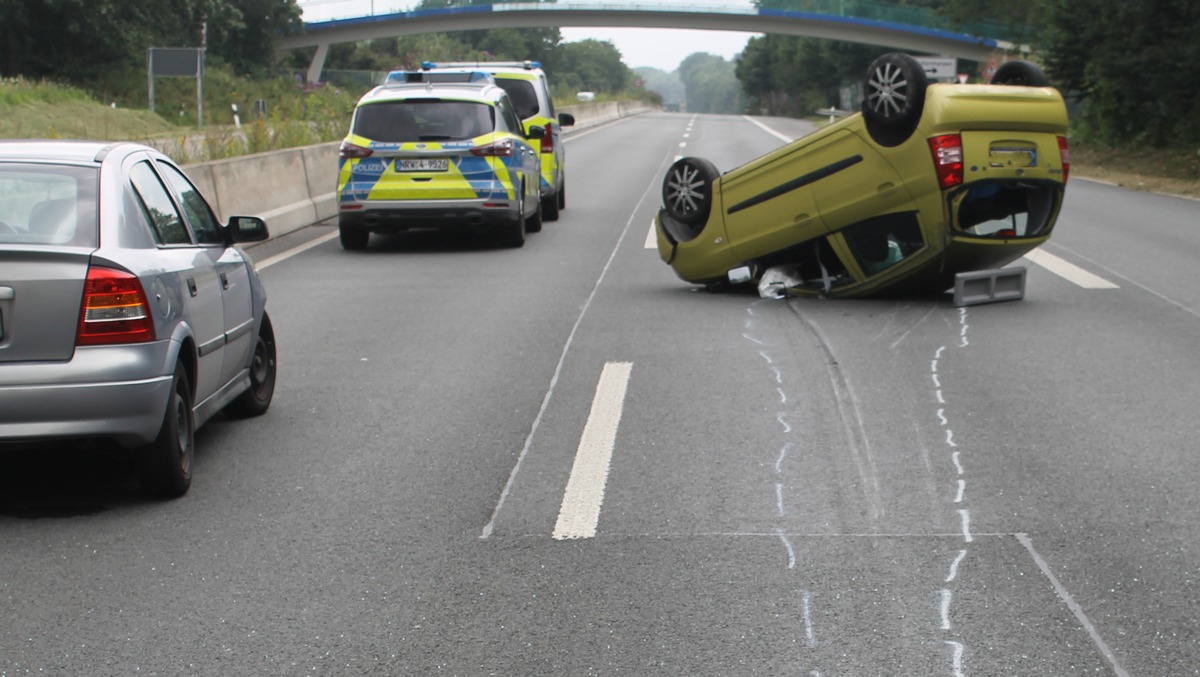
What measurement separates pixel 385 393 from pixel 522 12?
87.2m

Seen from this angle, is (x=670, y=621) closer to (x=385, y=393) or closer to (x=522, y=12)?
(x=385, y=393)

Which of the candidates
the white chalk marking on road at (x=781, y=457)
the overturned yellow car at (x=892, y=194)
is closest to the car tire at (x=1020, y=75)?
the overturned yellow car at (x=892, y=194)

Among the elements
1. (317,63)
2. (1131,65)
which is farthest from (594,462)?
(317,63)

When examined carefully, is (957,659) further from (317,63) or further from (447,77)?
(317,63)

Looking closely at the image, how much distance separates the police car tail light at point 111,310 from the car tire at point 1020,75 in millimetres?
7710

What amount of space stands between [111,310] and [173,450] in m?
0.65

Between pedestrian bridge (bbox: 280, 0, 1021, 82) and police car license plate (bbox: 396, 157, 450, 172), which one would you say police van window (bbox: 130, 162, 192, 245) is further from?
pedestrian bridge (bbox: 280, 0, 1021, 82)

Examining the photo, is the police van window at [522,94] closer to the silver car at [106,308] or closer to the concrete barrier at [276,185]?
the concrete barrier at [276,185]

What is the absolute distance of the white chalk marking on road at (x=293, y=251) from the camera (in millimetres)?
15150

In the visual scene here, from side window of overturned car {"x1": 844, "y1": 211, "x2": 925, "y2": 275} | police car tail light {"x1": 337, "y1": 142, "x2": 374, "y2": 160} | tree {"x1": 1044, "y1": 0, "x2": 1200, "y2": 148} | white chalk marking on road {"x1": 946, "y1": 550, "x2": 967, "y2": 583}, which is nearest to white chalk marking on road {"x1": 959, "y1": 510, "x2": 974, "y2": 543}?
white chalk marking on road {"x1": 946, "y1": 550, "x2": 967, "y2": 583}

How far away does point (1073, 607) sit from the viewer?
482 cm

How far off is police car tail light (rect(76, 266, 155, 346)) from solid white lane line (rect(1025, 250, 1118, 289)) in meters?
9.31

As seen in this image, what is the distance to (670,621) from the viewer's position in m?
4.74

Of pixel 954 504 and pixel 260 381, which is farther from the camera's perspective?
pixel 260 381
